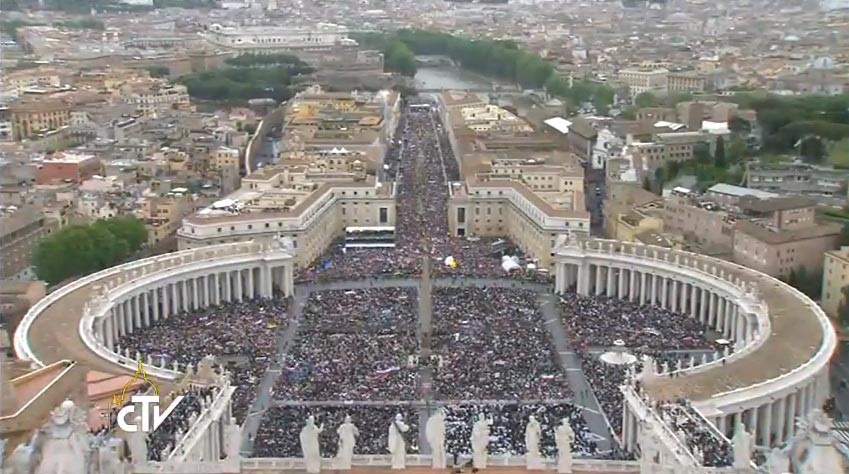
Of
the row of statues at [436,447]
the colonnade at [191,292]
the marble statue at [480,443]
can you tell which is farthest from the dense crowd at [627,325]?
the marble statue at [480,443]

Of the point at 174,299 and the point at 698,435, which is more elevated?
the point at 698,435

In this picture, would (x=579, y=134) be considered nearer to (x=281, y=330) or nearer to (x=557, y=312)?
(x=557, y=312)

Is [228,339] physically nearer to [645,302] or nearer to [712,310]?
[645,302]

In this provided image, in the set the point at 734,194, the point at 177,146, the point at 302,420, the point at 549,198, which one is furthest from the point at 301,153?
the point at 302,420

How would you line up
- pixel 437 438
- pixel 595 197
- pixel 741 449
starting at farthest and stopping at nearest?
pixel 595 197 → pixel 437 438 → pixel 741 449

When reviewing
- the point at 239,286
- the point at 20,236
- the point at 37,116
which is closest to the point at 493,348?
the point at 239,286
